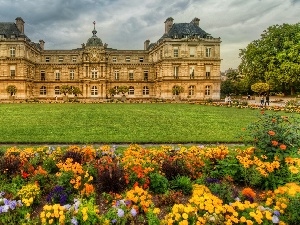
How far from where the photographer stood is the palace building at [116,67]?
5825cm

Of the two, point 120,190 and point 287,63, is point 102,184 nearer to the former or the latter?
point 120,190

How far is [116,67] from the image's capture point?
67875mm

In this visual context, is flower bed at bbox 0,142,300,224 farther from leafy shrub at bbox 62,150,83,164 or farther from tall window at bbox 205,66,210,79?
tall window at bbox 205,66,210,79

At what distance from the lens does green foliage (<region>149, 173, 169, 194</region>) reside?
24.7 feet

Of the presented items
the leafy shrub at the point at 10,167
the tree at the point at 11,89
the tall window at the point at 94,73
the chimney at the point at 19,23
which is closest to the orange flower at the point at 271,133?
the leafy shrub at the point at 10,167

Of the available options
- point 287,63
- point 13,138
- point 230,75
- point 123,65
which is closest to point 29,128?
point 13,138

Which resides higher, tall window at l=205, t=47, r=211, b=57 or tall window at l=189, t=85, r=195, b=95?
tall window at l=205, t=47, r=211, b=57

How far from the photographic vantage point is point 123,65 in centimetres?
6788

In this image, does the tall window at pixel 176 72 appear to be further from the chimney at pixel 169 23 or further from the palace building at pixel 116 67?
the chimney at pixel 169 23

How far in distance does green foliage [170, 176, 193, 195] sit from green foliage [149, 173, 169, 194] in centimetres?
18

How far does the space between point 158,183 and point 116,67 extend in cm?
6185

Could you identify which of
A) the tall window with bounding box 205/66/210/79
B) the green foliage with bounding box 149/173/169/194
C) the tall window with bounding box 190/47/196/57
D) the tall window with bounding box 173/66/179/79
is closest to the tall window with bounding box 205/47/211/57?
the tall window with bounding box 205/66/210/79

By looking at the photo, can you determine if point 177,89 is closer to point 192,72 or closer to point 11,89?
point 192,72

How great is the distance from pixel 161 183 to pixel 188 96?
171 ft
